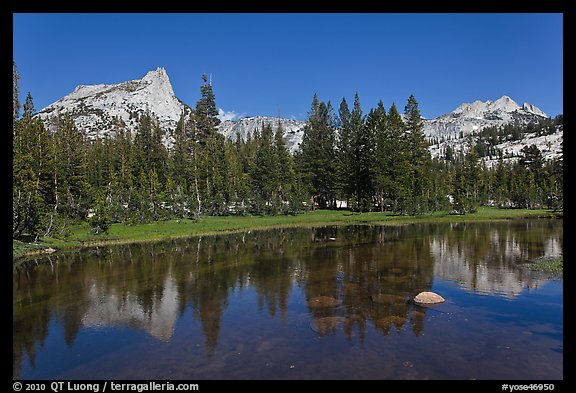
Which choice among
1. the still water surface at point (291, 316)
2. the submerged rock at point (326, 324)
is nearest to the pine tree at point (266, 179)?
the still water surface at point (291, 316)

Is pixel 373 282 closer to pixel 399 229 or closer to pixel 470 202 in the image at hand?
pixel 399 229

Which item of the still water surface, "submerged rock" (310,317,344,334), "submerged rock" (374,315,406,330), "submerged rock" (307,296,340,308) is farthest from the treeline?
"submerged rock" (374,315,406,330)

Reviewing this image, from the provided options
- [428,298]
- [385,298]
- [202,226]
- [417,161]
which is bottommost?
[385,298]

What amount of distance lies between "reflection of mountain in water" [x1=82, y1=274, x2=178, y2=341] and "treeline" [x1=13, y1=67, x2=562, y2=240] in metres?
22.6

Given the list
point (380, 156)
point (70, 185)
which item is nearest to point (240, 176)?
point (380, 156)

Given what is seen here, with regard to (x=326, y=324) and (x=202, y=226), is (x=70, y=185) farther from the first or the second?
(x=326, y=324)

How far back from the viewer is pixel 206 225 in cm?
5338

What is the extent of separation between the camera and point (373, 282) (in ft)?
75.4

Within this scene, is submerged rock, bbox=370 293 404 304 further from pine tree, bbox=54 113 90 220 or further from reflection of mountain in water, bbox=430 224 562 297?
pine tree, bbox=54 113 90 220

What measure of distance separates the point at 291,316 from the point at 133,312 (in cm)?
793

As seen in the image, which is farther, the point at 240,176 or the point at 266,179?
the point at 240,176

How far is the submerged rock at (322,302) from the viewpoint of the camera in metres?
19.0

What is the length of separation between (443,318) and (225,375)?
972cm
